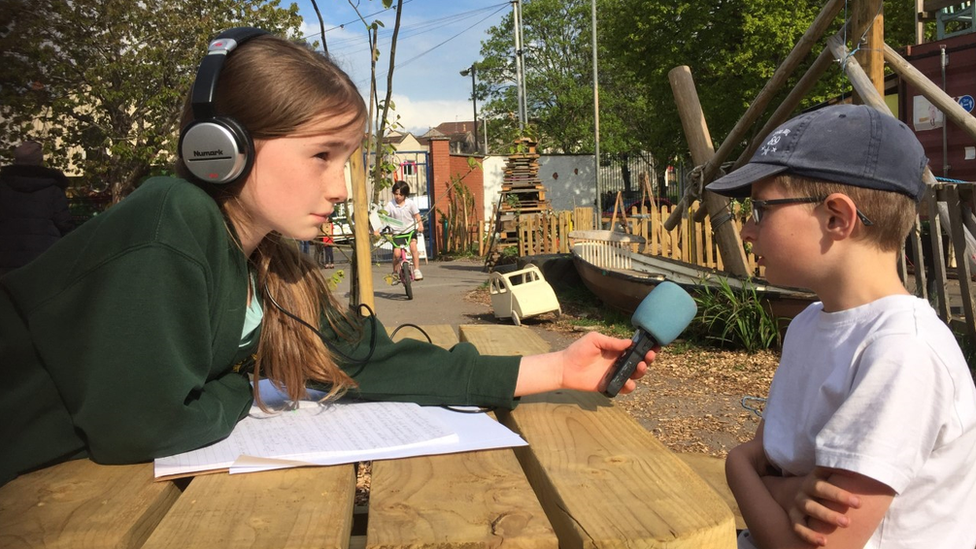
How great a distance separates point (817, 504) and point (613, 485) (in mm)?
392

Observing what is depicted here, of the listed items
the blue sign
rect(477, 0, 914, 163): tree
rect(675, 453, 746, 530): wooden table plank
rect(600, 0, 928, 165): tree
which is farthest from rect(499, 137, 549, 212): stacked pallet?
rect(675, 453, 746, 530): wooden table plank

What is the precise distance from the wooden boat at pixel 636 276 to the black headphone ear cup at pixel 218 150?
5.95 m

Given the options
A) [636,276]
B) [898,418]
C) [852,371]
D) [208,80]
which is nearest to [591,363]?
[852,371]

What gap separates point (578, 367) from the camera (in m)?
1.78

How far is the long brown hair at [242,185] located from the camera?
1.63 m

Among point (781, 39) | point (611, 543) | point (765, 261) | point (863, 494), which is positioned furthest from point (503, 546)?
point (781, 39)

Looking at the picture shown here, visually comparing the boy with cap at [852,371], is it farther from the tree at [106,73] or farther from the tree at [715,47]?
the tree at [715,47]

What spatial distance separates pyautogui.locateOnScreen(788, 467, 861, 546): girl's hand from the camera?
1.31 metres

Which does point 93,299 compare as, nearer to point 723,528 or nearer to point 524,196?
point 723,528

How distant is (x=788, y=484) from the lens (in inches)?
60.9

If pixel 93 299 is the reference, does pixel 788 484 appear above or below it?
below

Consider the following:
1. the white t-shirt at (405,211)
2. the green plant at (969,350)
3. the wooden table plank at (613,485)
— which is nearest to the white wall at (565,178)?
the white t-shirt at (405,211)

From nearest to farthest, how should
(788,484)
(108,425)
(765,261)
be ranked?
(108,425), (788,484), (765,261)

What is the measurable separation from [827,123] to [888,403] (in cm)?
59
